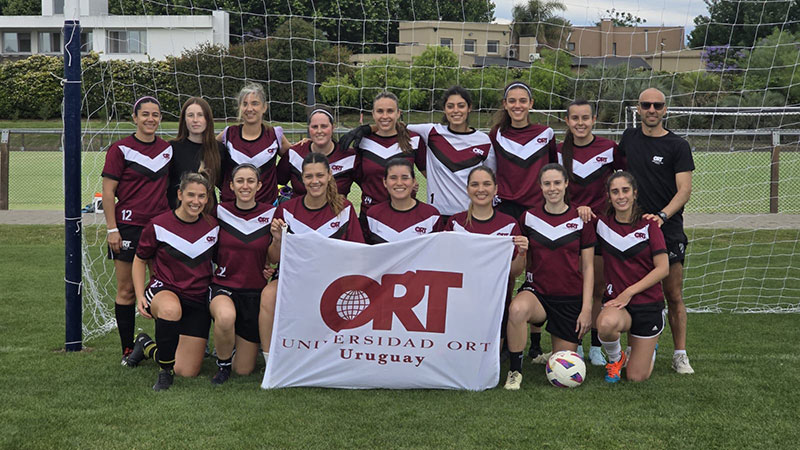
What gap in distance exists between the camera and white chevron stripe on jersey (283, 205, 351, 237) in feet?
15.4

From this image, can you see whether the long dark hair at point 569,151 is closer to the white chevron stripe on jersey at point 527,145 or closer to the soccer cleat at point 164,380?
the white chevron stripe on jersey at point 527,145

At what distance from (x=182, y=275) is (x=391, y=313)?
132 cm

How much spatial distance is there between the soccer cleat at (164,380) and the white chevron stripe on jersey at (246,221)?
3.08 ft

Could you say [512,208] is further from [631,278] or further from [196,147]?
[196,147]

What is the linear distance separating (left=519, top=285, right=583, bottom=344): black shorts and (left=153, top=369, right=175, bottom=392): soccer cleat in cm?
219

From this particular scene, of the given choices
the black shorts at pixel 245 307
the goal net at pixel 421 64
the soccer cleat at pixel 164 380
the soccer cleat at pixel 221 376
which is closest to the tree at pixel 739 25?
the goal net at pixel 421 64

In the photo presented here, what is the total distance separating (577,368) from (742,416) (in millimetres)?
923

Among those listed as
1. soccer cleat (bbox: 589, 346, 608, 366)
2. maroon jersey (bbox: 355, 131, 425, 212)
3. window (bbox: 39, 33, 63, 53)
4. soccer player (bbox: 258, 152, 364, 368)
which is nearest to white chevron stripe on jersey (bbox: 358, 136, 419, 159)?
maroon jersey (bbox: 355, 131, 425, 212)

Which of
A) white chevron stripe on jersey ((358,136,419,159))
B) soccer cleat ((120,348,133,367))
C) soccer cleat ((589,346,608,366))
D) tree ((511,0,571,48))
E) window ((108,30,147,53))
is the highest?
tree ((511,0,571,48))

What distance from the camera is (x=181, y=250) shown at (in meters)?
4.68

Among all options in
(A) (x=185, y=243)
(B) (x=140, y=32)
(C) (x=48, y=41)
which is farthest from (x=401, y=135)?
(C) (x=48, y=41)

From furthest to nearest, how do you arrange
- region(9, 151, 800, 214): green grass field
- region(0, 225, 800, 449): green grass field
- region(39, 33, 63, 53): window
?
region(39, 33, 63, 53): window → region(9, 151, 800, 214): green grass field → region(0, 225, 800, 449): green grass field

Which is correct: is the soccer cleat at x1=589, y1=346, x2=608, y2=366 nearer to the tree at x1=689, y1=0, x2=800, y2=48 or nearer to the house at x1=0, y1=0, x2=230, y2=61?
the tree at x1=689, y1=0, x2=800, y2=48

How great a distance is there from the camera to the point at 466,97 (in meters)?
5.07
